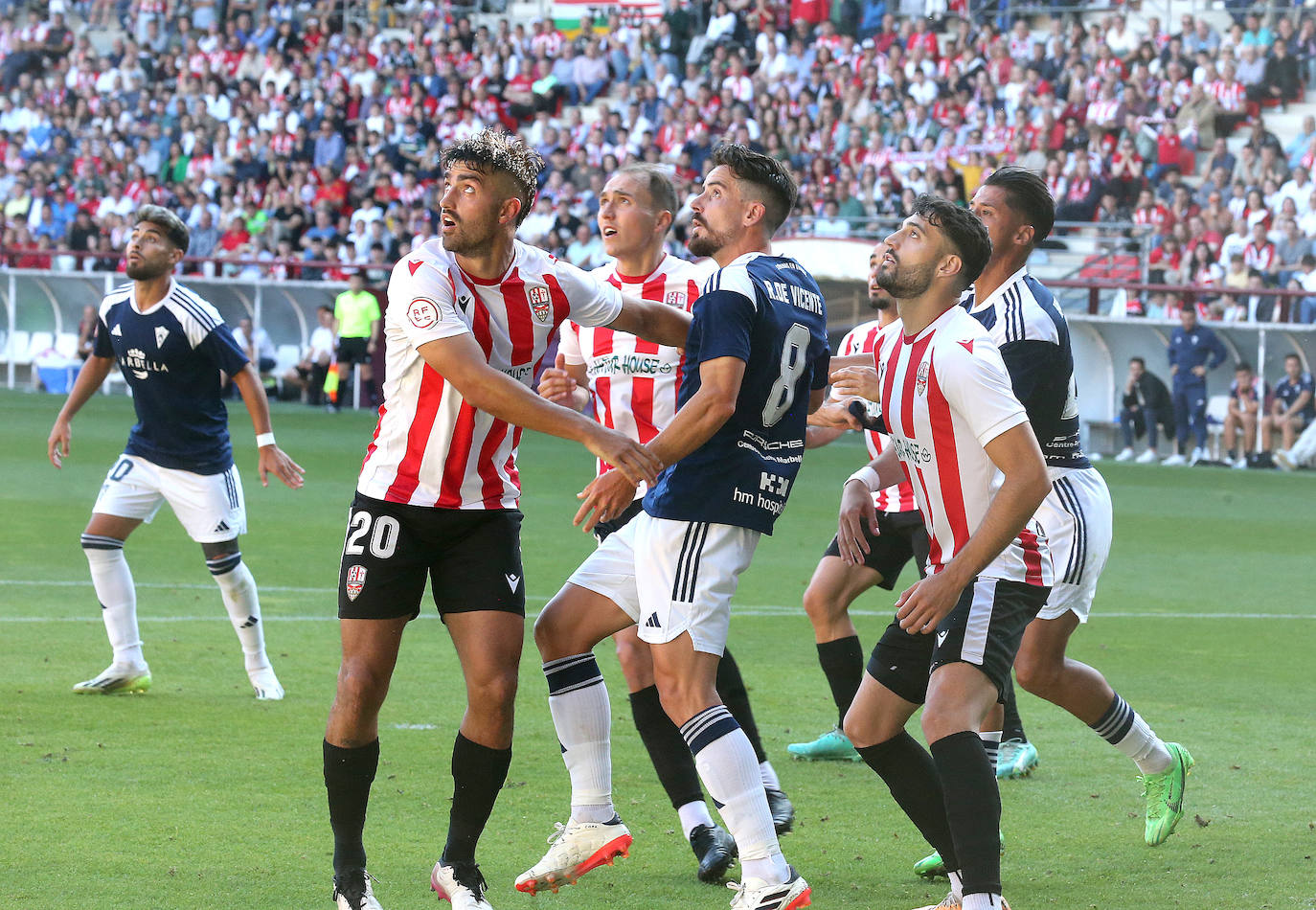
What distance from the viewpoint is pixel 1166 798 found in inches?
212

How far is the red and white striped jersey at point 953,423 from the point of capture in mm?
4141

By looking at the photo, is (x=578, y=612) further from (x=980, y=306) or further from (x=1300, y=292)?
(x=1300, y=292)

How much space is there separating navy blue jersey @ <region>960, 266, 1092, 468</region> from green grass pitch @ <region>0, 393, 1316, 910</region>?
4.69 ft

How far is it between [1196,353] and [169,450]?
47.3 ft

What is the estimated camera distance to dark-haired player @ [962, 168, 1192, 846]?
191 inches

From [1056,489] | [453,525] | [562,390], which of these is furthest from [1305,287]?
[453,525]

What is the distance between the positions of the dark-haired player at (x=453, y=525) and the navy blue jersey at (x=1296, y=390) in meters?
15.6

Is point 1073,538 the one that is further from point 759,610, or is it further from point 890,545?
point 759,610

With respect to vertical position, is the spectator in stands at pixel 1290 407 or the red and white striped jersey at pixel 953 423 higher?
the red and white striped jersey at pixel 953 423

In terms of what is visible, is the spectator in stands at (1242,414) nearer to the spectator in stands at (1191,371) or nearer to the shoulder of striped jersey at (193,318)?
the spectator in stands at (1191,371)

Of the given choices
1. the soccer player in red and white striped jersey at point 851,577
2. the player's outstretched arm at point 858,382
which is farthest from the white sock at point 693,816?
the player's outstretched arm at point 858,382

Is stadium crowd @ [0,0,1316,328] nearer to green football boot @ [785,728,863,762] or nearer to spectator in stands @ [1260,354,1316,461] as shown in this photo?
spectator in stands @ [1260,354,1316,461]

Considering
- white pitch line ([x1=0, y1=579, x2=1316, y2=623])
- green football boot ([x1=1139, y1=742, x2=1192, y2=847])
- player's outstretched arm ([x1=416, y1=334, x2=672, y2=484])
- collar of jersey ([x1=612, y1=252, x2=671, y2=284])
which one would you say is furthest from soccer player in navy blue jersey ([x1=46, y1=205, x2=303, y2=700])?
green football boot ([x1=1139, y1=742, x2=1192, y2=847])

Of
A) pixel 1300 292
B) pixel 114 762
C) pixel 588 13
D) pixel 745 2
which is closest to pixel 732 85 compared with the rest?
pixel 745 2
